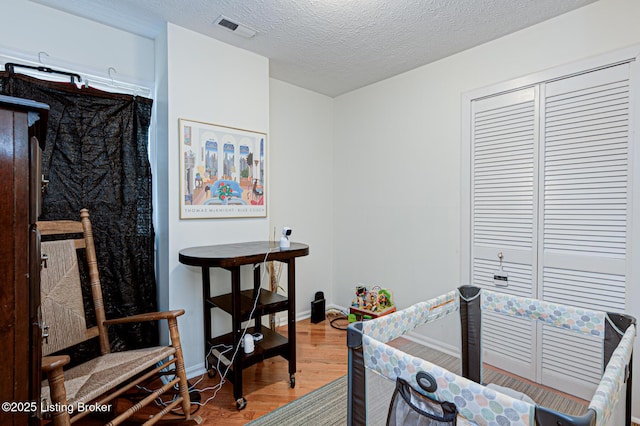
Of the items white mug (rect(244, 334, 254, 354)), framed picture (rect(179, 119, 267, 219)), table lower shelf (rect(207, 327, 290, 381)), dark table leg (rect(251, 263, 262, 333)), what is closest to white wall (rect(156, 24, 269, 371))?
framed picture (rect(179, 119, 267, 219))

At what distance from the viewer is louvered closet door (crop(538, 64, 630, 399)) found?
1854mm

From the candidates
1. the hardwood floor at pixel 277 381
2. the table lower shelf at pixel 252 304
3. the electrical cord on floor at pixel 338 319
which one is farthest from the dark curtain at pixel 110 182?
the electrical cord on floor at pixel 338 319

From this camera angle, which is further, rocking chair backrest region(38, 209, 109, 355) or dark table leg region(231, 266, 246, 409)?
dark table leg region(231, 266, 246, 409)

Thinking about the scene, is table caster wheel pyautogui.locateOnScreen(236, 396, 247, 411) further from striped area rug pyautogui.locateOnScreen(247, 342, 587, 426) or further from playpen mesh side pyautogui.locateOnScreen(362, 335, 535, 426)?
playpen mesh side pyautogui.locateOnScreen(362, 335, 535, 426)

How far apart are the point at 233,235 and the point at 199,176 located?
1.72 feet

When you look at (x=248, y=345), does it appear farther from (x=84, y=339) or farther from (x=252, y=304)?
(x=84, y=339)

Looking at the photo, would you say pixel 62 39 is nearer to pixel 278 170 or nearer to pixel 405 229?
pixel 278 170

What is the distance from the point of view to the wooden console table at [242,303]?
1.85m

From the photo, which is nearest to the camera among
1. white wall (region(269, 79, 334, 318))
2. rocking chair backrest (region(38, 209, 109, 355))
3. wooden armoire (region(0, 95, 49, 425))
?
wooden armoire (region(0, 95, 49, 425))

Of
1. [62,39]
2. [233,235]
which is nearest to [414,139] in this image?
[233,235]

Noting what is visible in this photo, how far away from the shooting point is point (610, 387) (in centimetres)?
82

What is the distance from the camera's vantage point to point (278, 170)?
316 centimetres

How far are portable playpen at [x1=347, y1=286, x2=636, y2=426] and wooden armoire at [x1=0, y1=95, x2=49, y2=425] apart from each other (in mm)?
888

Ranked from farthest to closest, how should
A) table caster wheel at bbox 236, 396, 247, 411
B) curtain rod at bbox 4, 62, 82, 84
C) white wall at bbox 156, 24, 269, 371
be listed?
white wall at bbox 156, 24, 269, 371 < table caster wheel at bbox 236, 396, 247, 411 < curtain rod at bbox 4, 62, 82, 84
